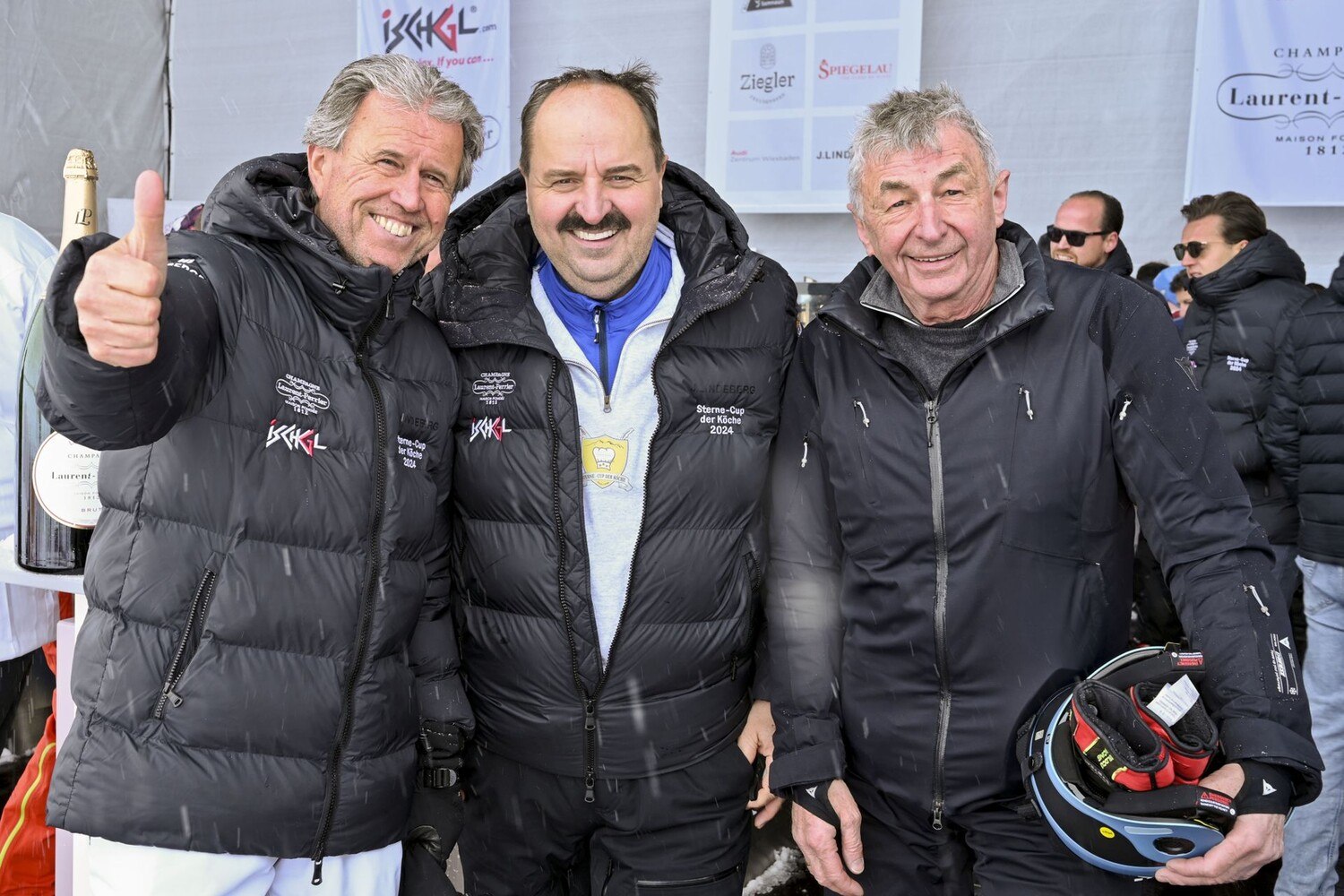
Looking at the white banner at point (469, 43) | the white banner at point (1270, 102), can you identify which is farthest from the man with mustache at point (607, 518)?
the white banner at point (469, 43)

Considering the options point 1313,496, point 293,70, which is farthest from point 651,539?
point 293,70

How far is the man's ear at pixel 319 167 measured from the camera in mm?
1702

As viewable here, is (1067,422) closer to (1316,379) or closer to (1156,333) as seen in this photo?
(1156,333)

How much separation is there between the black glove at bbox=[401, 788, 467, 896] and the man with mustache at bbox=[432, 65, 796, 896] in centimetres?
16

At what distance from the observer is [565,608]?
6.14 ft

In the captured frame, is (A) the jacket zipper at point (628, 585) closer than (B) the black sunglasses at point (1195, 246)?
Yes

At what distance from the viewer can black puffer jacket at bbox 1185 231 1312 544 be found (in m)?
3.46

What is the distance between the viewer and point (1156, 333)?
1672mm

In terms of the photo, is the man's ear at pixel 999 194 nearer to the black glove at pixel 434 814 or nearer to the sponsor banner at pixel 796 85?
the black glove at pixel 434 814

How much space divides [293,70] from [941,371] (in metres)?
7.29

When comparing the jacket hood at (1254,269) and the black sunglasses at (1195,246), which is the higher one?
the black sunglasses at (1195,246)

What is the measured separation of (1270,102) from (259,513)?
5308 millimetres

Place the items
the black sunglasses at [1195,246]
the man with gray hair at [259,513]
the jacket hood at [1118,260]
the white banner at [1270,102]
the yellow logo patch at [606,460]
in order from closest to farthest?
the man with gray hair at [259,513], the yellow logo patch at [606,460], the black sunglasses at [1195,246], the jacket hood at [1118,260], the white banner at [1270,102]

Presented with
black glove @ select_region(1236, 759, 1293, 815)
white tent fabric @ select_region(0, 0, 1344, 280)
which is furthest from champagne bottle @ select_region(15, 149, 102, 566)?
white tent fabric @ select_region(0, 0, 1344, 280)
